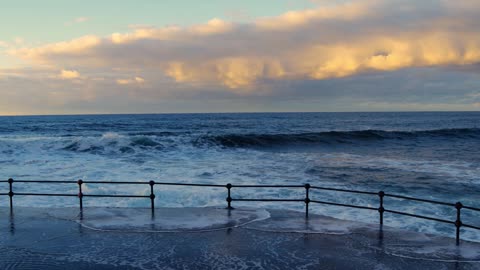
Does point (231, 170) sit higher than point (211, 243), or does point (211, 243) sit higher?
point (211, 243)

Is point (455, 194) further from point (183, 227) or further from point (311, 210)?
point (183, 227)

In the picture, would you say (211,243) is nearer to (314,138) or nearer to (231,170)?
(231,170)

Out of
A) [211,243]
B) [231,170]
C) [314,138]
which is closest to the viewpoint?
[211,243]

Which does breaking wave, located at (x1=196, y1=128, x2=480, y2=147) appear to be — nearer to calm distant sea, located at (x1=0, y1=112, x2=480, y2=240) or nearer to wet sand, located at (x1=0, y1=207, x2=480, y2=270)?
calm distant sea, located at (x1=0, y1=112, x2=480, y2=240)

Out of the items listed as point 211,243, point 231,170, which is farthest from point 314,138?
point 211,243

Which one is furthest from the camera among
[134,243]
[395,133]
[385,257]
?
[395,133]

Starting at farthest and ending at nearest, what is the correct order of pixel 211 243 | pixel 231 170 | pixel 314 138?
pixel 314 138
pixel 231 170
pixel 211 243

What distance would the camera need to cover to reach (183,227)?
8.84m

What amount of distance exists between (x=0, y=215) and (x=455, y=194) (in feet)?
52.2

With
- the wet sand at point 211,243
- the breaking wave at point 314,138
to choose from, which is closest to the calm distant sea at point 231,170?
the breaking wave at point 314,138

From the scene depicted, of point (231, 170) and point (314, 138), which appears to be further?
point (314, 138)

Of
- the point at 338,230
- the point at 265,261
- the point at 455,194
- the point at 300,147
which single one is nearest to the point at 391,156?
the point at 300,147

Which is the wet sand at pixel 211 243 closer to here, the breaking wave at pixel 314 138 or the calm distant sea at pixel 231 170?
the calm distant sea at pixel 231 170

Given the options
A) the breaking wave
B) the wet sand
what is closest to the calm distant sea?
the breaking wave
